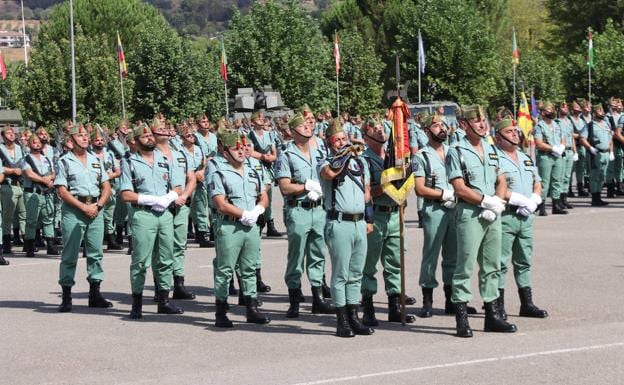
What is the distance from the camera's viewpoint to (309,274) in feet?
40.2

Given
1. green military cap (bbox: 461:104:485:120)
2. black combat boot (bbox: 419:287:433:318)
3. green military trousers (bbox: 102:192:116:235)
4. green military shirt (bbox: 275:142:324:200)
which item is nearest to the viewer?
green military cap (bbox: 461:104:485:120)

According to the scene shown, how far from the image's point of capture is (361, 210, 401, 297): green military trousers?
11.4 meters

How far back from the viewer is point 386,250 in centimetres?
1159

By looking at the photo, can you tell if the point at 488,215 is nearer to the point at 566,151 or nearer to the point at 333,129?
the point at 333,129

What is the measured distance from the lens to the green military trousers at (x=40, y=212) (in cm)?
1901

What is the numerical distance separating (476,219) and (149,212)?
3489 millimetres

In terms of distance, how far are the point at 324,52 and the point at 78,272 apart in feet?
151

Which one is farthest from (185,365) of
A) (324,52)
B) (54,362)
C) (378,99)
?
(378,99)

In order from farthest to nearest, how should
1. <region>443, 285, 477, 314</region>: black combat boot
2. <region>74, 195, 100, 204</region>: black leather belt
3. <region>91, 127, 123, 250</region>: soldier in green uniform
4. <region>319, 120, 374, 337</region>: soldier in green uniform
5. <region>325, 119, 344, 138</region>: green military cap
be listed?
<region>91, 127, 123, 250</region>: soldier in green uniform, <region>74, 195, 100, 204</region>: black leather belt, <region>443, 285, 477, 314</region>: black combat boot, <region>325, 119, 344, 138</region>: green military cap, <region>319, 120, 374, 337</region>: soldier in green uniform

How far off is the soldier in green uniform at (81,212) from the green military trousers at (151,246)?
81 centimetres

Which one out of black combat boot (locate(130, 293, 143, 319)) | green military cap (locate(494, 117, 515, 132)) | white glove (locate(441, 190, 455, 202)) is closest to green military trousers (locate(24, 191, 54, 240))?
black combat boot (locate(130, 293, 143, 319))

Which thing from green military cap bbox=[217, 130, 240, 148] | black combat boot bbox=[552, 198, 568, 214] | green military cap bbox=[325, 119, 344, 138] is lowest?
black combat boot bbox=[552, 198, 568, 214]

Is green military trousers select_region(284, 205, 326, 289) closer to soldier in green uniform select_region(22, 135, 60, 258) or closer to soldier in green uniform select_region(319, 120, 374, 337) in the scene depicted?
soldier in green uniform select_region(319, 120, 374, 337)

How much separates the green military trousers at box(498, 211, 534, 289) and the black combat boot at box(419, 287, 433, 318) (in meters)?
0.81
